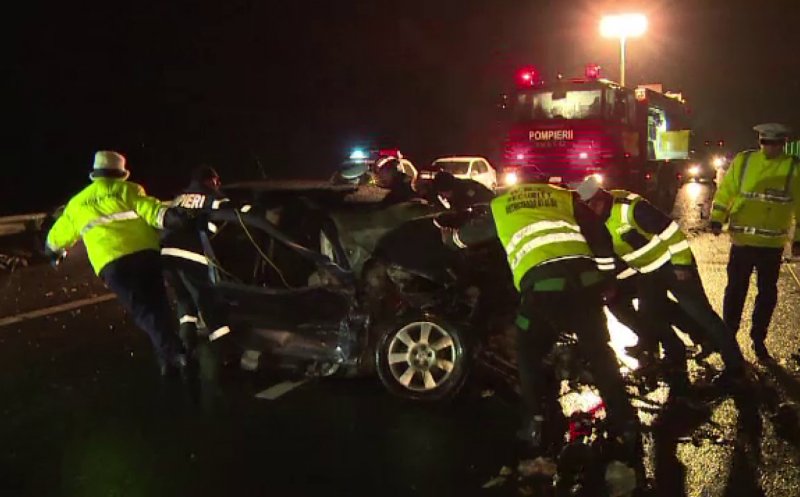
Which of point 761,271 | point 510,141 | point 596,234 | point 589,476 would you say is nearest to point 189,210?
point 596,234

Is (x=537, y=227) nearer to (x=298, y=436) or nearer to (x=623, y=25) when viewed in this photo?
(x=298, y=436)

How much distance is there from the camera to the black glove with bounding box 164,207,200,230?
240 inches

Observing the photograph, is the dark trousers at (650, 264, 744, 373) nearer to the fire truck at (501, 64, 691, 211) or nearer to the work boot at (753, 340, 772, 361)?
the work boot at (753, 340, 772, 361)

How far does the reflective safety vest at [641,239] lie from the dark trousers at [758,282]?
105cm

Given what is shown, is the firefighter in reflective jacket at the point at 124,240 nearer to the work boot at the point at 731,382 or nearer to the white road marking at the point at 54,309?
the white road marking at the point at 54,309

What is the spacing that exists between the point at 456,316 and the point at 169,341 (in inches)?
84.1

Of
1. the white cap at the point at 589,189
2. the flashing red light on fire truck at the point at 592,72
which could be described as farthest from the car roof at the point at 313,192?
the flashing red light on fire truck at the point at 592,72

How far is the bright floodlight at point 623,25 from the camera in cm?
3644

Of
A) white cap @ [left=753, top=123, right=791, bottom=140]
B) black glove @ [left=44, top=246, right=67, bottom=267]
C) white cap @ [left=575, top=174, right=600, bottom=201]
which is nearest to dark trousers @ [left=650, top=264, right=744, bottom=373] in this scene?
white cap @ [left=575, top=174, right=600, bottom=201]

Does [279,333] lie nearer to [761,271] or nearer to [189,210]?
[189,210]

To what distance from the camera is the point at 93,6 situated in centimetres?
4016

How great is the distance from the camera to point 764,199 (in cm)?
655

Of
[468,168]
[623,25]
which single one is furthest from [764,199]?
[623,25]

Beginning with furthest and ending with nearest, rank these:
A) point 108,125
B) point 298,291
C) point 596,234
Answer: point 108,125, point 298,291, point 596,234
